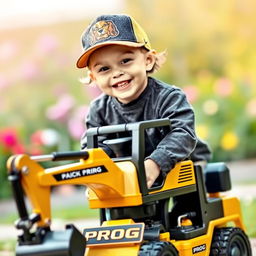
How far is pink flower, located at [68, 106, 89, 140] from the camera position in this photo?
8.57m

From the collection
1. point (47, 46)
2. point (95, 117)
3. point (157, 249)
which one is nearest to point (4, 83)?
point (47, 46)

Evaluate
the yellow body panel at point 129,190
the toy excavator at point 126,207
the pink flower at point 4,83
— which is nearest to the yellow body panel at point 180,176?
the toy excavator at point 126,207

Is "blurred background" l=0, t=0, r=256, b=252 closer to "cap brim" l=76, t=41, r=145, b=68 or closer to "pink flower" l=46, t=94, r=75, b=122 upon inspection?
"pink flower" l=46, t=94, r=75, b=122

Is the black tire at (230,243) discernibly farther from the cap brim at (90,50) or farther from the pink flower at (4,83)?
the pink flower at (4,83)

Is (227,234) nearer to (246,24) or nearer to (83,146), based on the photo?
(83,146)

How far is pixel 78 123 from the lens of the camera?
28.5ft

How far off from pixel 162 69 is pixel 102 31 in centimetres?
661

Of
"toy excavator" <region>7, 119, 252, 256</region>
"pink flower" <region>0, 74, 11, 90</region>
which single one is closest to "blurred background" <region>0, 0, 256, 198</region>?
"pink flower" <region>0, 74, 11, 90</region>

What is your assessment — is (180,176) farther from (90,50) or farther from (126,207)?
(90,50)

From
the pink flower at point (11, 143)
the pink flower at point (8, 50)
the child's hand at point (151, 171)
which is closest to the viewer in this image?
the child's hand at point (151, 171)

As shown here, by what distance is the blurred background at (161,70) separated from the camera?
8617mm

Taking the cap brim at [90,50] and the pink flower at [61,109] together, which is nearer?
the cap brim at [90,50]

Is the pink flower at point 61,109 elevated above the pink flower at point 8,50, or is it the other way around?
the pink flower at point 8,50

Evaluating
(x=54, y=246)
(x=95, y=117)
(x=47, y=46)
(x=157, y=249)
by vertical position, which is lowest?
(x=157, y=249)
